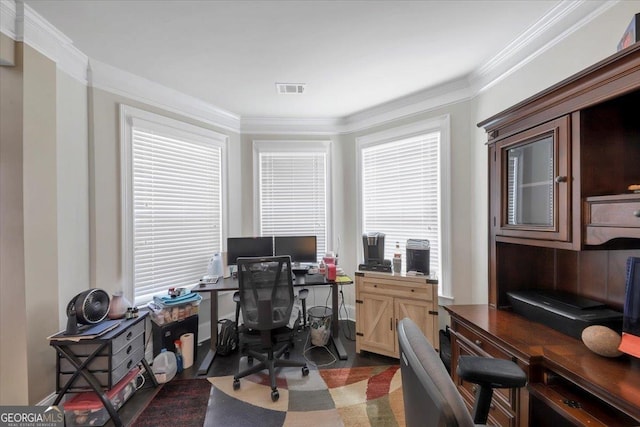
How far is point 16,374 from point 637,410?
10.4ft

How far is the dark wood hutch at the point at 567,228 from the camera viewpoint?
99cm

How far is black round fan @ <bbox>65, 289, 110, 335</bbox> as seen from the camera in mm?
1792

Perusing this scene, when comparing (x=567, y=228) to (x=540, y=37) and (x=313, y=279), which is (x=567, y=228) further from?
(x=313, y=279)

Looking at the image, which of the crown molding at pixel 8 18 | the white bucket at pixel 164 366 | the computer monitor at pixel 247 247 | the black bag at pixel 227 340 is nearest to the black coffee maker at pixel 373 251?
the computer monitor at pixel 247 247

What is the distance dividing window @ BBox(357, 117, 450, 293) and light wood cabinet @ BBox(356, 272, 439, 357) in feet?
1.15

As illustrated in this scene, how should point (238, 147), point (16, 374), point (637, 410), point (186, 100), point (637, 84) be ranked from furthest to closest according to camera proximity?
point (238, 147) → point (186, 100) → point (16, 374) → point (637, 84) → point (637, 410)

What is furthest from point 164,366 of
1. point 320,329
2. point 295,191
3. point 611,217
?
point 611,217

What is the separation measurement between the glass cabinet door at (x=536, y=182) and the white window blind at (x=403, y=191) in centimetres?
121

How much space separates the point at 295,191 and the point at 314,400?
2.40m

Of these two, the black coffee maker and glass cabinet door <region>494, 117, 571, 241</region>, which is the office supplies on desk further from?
glass cabinet door <region>494, 117, 571, 241</region>

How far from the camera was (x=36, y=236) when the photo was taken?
1809 mm

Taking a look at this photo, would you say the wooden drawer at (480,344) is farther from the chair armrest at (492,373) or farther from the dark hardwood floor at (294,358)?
the dark hardwood floor at (294,358)

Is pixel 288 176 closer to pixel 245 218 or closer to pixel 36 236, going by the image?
pixel 245 218

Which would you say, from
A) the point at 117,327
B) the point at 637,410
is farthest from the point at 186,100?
the point at 637,410
